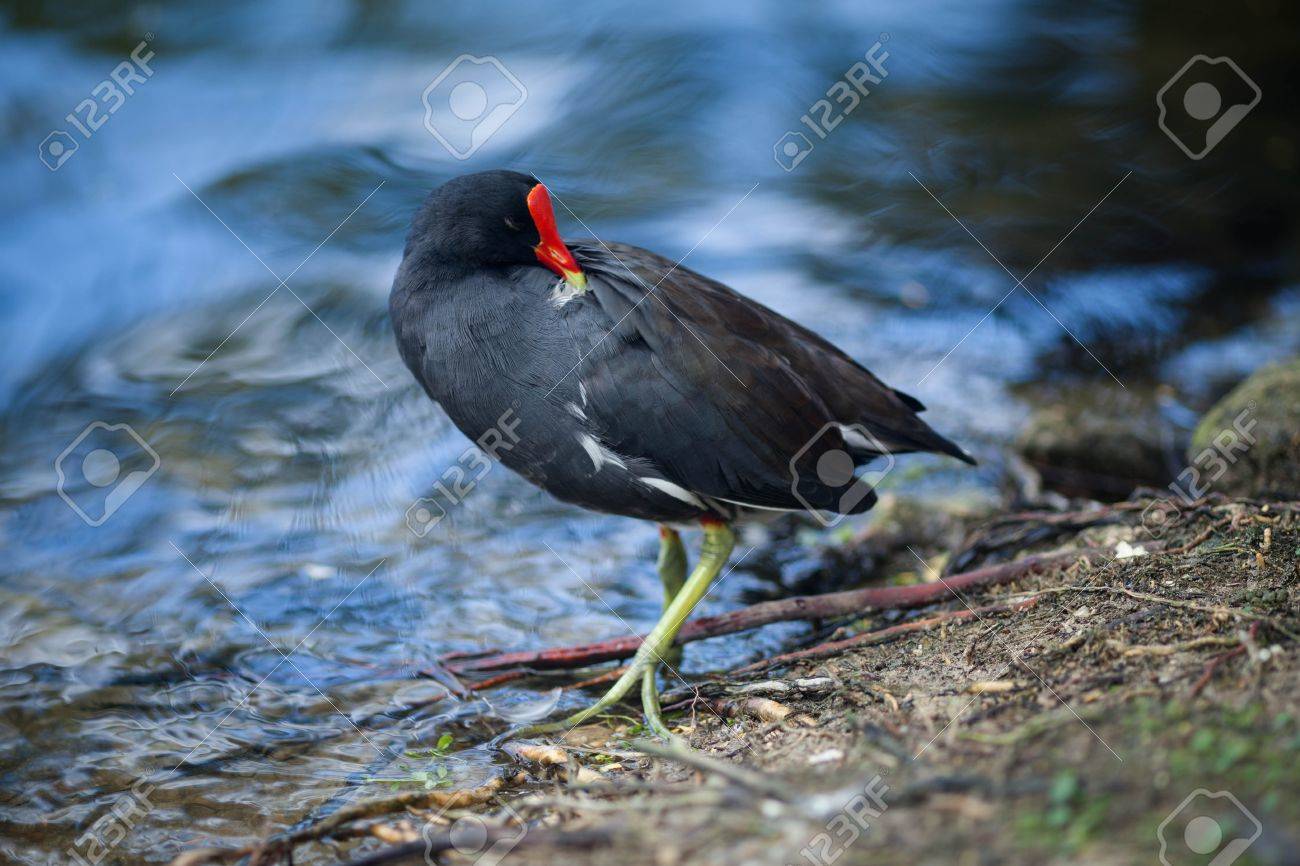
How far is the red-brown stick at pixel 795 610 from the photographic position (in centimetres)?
411

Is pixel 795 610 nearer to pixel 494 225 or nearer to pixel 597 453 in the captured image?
pixel 597 453

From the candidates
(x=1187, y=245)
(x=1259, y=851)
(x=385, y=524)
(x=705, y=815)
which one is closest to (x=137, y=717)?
(x=385, y=524)

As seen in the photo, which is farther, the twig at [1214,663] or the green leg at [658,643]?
the green leg at [658,643]

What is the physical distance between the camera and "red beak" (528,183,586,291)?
3.98m

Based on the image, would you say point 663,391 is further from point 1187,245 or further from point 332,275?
point 1187,245

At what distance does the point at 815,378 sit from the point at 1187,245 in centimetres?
553

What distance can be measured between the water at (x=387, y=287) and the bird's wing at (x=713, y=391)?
937mm

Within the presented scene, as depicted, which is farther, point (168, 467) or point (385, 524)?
point (168, 467)

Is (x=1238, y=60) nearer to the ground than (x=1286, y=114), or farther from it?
farther from it

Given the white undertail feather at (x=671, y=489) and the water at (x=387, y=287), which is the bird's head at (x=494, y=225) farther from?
the water at (x=387, y=287)

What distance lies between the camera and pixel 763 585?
5.25m

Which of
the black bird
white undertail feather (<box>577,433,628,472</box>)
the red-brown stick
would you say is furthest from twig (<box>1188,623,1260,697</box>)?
white undertail feather (<box>577,433,628,472</box>)

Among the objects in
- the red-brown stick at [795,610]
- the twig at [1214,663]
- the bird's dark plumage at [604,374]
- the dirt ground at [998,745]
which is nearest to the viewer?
the dirt ground at [998,745]

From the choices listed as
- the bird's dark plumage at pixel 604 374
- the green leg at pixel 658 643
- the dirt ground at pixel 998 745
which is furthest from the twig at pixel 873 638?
the bird's dark plumage at pixel 604 374
